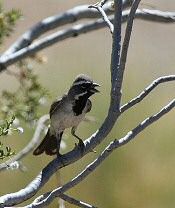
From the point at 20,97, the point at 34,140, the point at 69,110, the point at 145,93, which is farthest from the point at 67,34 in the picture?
the point at 145,93

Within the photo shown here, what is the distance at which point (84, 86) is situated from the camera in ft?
15.9

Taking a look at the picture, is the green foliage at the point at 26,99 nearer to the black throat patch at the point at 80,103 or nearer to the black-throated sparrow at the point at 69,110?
the black-throated sparrow at the point at 69,110

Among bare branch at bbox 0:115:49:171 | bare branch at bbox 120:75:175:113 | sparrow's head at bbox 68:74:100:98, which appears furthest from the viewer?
bare branch at bbox 0:115:49:171

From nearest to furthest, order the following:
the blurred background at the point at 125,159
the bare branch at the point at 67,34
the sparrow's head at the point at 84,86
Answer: the sparrow's head at the point at 84,86
the bare branch at the point at 67,34
the blurred background at the point at 125,159

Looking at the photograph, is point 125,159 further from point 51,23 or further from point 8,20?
point 8,20

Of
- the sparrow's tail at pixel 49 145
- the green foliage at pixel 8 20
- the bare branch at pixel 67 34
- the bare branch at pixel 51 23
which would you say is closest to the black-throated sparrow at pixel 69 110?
the sparrow's tail at pixel 49 145

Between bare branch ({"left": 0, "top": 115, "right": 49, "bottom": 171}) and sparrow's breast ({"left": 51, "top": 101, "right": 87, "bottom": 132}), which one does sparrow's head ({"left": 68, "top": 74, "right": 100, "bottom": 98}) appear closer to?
sparrow's breast ({"left": 51, "top": 101, "right": 87, "bottom": 132})

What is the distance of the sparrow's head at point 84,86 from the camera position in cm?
480

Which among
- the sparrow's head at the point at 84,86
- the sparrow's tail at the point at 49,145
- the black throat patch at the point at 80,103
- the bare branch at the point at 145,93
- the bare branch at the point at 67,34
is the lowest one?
the bare branch at the point at 145,93

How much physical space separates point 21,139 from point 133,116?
4.65 ft

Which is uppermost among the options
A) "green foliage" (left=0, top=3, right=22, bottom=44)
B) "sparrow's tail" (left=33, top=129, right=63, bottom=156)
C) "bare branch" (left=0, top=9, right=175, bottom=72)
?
"bare branch" (left=0, top=9, right=175, bottom=72)

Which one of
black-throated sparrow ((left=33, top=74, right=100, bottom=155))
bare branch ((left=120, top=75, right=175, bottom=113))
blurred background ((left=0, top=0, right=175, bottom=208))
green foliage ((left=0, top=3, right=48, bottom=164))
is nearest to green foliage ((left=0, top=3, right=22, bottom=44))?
→ green foliage ((left=0, top=3, right=48, bottom=164))

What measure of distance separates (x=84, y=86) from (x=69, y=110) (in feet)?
0.66

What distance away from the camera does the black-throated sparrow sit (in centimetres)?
483
